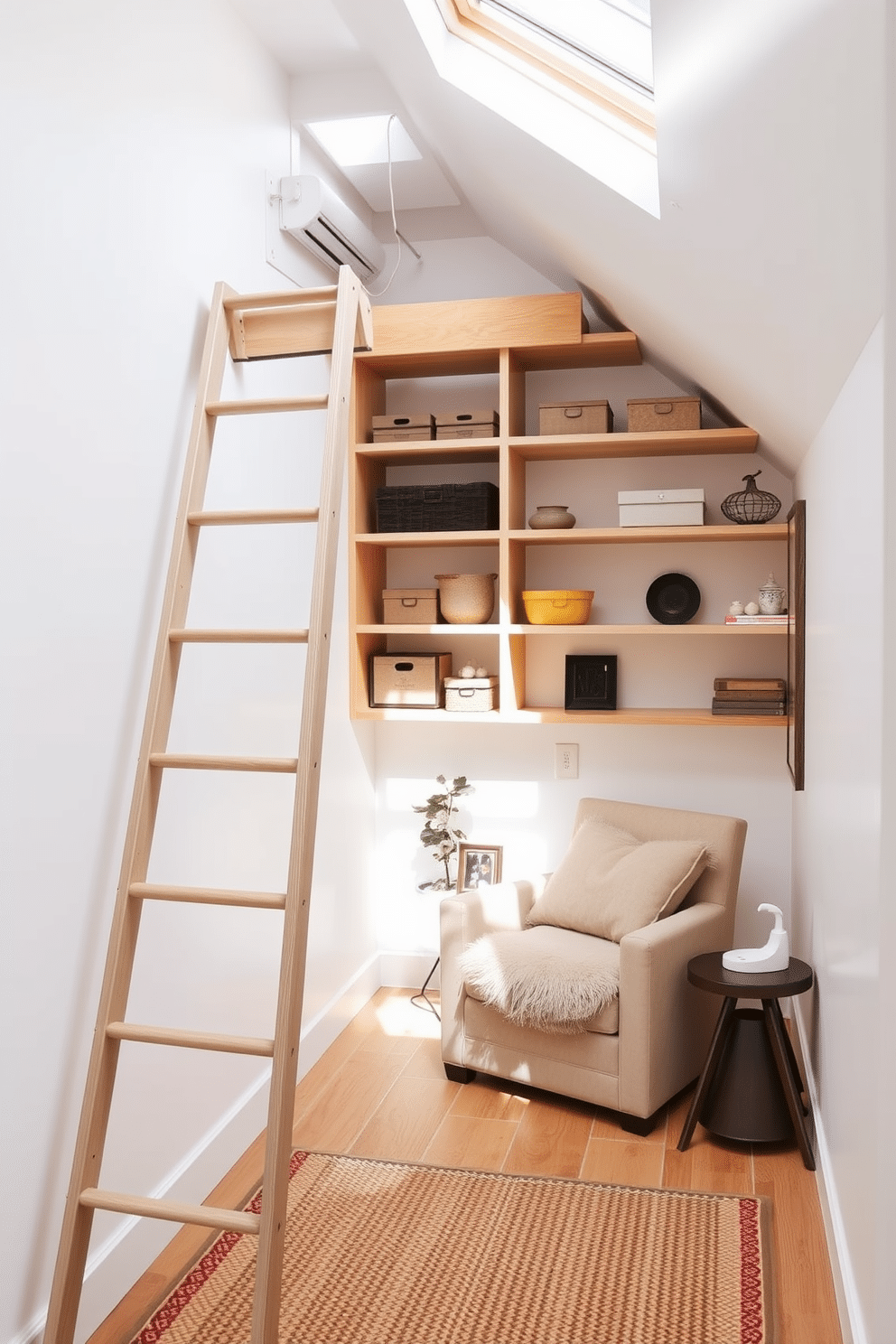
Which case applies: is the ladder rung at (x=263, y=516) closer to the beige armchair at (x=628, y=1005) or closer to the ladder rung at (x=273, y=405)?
the ladder rung at (x=273, y=405)

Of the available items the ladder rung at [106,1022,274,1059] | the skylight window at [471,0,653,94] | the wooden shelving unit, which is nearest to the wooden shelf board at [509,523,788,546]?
the wooden shelving unit

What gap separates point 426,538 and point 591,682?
0.76 meters

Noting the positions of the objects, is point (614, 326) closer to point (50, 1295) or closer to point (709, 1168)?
point (709, 1168)

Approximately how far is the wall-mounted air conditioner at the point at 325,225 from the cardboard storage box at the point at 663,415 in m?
1.06

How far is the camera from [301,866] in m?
2.17

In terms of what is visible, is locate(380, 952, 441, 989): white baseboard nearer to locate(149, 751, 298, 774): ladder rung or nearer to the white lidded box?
the white lidded box

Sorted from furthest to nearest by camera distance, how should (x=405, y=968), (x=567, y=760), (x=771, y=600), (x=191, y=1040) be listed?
1. (x=405, y=968)
2. (x=567, y=760)
3. (x=771, y=600)
4. (x=191, y=1040)

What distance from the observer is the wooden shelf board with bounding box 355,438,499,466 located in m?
3.69

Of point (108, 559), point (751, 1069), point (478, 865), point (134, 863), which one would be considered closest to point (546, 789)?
point (478, 865)

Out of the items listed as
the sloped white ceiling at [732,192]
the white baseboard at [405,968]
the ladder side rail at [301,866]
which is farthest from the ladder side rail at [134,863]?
the white baseboard at [405,968]

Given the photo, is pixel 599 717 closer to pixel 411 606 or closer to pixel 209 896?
pixel 411 606

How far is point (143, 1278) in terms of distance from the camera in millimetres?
2305

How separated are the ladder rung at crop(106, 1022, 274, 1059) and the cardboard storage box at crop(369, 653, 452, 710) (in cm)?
186

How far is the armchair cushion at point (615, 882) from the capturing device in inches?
127
